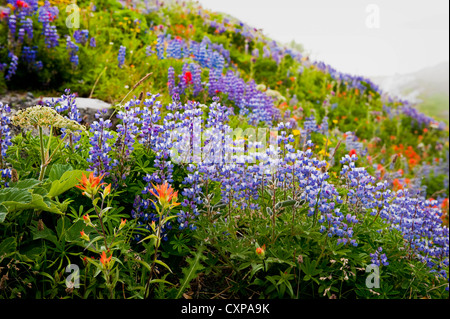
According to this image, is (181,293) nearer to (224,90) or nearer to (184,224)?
(184,224)

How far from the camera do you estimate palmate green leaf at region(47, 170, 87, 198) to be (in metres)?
2.10

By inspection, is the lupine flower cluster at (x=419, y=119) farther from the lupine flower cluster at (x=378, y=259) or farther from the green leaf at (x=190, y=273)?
the green leaf at (x=190, y=273)

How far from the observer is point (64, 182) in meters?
2.10

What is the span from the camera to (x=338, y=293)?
2354mm

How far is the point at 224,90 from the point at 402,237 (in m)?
2.91

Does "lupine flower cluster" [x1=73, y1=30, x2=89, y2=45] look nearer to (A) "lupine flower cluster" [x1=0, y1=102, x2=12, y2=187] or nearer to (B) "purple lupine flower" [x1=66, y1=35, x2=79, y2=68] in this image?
(B) "purple lupine flower" [x1=66, y1=35, x2=79, y2=68]

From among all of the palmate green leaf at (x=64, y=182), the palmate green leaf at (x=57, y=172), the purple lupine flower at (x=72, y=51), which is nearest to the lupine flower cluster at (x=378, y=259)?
the palmate green leaf at (x=64, y=182)

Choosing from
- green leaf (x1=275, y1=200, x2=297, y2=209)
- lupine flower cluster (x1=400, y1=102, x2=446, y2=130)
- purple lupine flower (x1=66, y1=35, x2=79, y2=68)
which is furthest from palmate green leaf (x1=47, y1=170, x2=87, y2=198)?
lupine flower cluster (x1=400, y1=102, x2=446, y2=130)

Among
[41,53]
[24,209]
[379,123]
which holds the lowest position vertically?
[379,123]

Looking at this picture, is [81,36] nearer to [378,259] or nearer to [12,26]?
[12,26]

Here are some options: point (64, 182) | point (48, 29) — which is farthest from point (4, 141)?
point (48, 29)

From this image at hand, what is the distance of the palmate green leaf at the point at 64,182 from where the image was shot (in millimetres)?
2100

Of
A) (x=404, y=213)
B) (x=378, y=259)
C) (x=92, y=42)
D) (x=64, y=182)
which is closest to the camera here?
(x=64, y=182)
